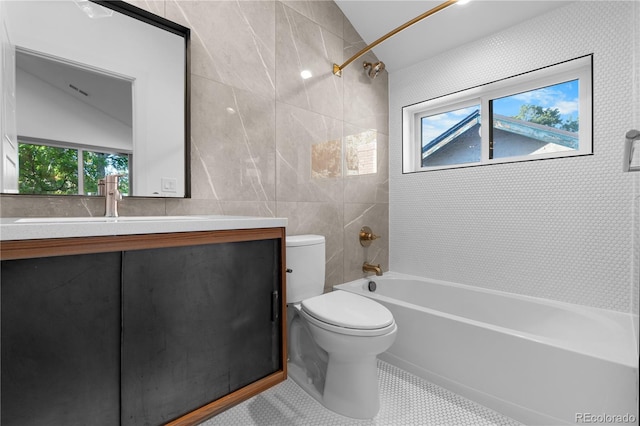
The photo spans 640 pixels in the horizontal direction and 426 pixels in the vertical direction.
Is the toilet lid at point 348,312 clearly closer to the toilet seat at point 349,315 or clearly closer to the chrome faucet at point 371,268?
the toilet seat at point 349,315

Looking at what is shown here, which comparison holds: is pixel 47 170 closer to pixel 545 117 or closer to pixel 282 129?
pixel 282 129

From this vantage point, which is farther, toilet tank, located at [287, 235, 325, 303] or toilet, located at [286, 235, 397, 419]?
toilet tank, located at [287, 235, 325, 303]

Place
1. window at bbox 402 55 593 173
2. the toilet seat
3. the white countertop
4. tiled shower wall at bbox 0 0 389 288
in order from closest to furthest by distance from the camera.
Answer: the white countertop
the toilet seat
tiled shower wall at bbox 0 0 389 288
window at bbox 402 55 593 173

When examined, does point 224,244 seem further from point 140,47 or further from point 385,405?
point 385,405

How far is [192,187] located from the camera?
150 cm

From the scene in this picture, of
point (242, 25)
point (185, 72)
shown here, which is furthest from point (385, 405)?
point (242, 25)

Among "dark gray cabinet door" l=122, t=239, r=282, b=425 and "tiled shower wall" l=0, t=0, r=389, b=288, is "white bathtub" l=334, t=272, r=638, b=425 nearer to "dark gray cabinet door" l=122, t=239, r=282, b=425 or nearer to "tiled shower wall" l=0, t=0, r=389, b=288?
"tiled shower wall" l=0, t=0, r=389, b=288

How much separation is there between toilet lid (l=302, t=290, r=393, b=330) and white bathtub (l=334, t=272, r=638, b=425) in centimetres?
40

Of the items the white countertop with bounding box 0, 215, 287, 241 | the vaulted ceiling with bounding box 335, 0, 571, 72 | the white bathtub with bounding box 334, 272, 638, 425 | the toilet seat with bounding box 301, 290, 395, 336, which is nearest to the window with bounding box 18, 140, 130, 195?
the white countertop with bounding box 0, 215, 287, 241

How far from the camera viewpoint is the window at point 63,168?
1.10m

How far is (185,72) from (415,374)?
2.07m

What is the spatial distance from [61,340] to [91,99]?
3.21ft

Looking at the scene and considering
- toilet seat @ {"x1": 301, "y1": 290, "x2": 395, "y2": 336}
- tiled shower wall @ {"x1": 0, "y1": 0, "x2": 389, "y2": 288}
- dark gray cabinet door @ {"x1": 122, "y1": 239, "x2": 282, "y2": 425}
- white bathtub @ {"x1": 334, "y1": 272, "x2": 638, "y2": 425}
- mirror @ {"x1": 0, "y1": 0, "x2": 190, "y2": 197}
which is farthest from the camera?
tiled shower wall @ {"x1": 0, "y1": 0, "x2": 389, "y2": 288}

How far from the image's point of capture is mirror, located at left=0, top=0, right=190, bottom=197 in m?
1.09
